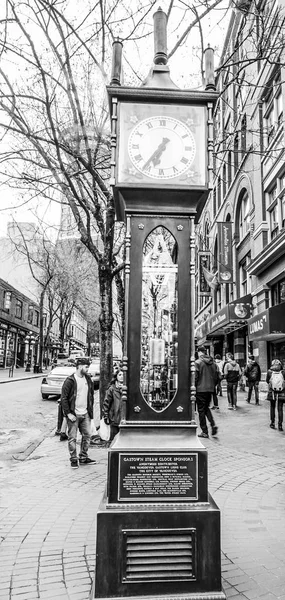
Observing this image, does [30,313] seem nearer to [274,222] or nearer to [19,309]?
[19,309]

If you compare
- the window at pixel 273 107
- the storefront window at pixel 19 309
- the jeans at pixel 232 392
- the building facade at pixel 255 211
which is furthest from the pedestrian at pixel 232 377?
the storefront window at pixel 19 309

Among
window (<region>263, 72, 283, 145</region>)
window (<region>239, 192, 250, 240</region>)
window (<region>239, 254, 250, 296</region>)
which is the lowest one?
window (<region>239, 254, 250, 296</region>)

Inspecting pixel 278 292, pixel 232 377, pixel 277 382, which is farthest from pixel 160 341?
pixel 278 292

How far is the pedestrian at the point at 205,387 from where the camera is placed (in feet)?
31.3

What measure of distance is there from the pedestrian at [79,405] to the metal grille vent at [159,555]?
4.62 metres

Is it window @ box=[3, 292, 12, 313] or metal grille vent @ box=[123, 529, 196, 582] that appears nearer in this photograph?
metal grille vent @ box=[123, 529, 196, 582]

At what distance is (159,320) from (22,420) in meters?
10.4

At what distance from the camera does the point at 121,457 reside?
3305mm

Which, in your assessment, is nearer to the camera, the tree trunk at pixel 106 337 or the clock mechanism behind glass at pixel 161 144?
the clock mechanism behind glass at pixel 161 144

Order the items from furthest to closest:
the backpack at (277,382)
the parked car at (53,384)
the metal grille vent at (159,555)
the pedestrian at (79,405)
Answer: the parked car at (53,384), the backpack at (277,382), the pedestrian at (79,405), the metal grille vent at (159,555)

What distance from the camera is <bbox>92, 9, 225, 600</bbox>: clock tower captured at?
3092mm

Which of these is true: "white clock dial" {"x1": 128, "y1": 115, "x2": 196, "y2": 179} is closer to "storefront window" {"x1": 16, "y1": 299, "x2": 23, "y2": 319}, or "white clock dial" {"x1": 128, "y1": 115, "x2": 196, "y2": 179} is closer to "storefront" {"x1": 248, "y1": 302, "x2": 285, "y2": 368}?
"storefront" {"x1": 248, "y1": 302, "x2": 285, "y2": 368}

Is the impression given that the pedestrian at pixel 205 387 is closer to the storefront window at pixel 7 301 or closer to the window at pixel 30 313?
the storefront window at pixel 7 301

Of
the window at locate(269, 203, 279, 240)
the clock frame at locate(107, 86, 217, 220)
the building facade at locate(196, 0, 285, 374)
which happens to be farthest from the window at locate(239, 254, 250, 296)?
the clock frame at locate(107, 86, 217, 220)
